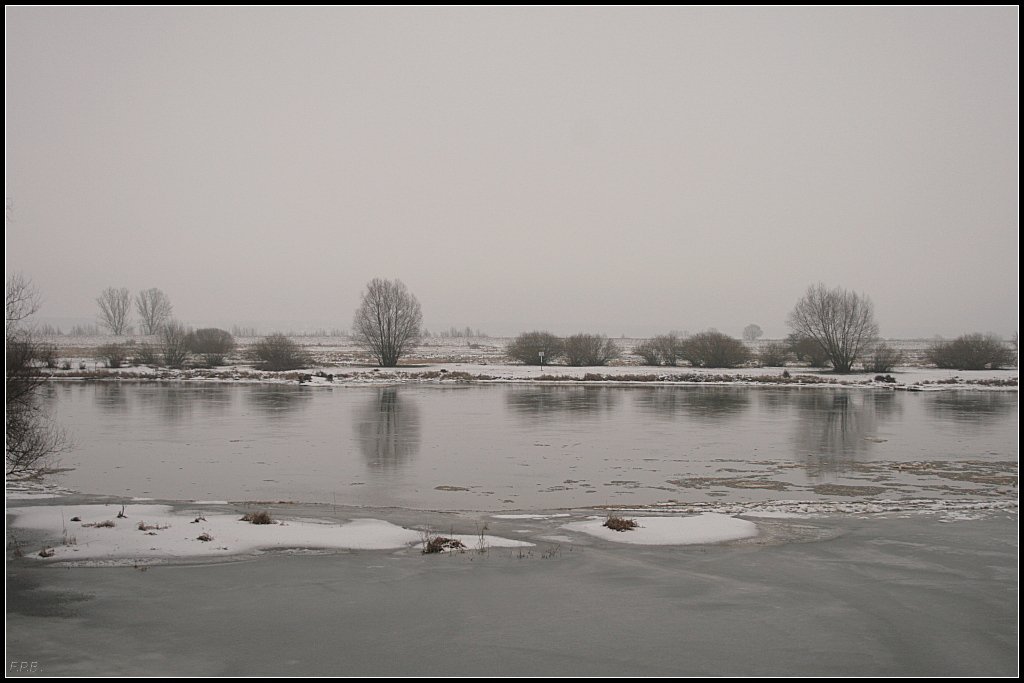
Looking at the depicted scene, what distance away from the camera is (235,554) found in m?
9.28

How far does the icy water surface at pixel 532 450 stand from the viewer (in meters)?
14.4

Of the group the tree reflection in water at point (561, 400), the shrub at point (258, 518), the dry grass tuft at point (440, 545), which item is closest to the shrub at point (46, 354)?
the shrub at point (258, 518)

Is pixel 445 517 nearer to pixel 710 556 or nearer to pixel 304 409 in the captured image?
pixel 710 556

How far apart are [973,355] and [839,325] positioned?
1157 cm

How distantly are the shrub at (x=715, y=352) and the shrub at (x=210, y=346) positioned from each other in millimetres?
40124

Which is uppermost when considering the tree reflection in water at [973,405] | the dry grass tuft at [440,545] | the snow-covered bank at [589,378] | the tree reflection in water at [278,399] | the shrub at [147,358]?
the shrub at [147,358]

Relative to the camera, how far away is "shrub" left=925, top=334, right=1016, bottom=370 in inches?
2420

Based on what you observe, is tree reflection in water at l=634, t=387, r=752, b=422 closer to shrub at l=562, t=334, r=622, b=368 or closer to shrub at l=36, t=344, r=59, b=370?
shrub at l=36, t=344, r=59, b=370

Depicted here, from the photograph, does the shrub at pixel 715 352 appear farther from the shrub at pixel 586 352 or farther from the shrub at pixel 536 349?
the shrub at pixel 536 349

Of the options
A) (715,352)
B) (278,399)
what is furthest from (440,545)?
(715,352)

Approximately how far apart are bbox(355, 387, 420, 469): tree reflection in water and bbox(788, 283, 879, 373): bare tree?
39.7 metres

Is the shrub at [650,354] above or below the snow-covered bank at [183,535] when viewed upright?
above

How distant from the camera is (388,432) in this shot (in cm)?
2334

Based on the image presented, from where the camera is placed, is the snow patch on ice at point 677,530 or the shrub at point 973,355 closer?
the snow patch on ice at point 677,530
